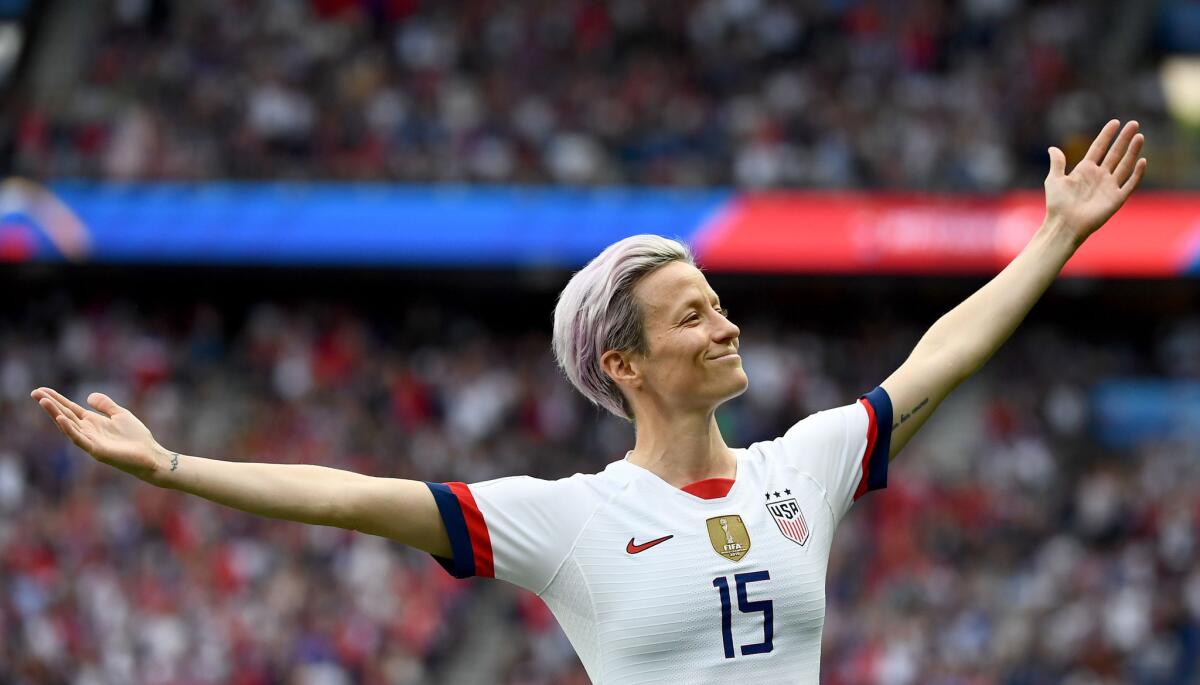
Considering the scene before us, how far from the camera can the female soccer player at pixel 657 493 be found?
346 cm

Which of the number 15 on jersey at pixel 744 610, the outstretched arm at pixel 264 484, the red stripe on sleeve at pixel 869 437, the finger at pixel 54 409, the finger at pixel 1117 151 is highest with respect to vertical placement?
the finger at pixel 1117 151

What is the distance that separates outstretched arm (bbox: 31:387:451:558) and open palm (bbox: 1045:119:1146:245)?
1.74m

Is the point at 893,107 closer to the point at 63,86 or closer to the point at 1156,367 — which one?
the point at 1156,367

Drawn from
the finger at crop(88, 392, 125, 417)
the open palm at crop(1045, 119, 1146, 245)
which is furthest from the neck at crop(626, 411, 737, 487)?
the finger at crop(88, 392, 125, 417)

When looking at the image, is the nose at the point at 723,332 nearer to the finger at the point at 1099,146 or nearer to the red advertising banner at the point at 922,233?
the finger at the point at 1099,146

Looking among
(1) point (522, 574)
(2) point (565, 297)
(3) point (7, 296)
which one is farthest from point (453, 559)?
(3) point (7, 296)

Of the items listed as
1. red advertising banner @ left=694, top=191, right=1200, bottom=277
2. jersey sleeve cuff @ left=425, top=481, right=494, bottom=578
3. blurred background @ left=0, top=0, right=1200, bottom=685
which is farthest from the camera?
red advertising banner @ left=694, top=191, right=1200, bottom=277

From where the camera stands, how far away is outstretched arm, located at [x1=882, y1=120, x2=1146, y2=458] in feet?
13.0

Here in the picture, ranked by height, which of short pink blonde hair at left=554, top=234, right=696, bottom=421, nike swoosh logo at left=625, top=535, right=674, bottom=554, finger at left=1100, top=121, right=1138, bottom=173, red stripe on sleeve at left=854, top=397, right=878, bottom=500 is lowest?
nike swoosh logo at left=625, top=535, right=674, bottom=554

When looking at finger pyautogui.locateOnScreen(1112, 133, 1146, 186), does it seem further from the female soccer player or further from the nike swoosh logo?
the nike swoosh logo

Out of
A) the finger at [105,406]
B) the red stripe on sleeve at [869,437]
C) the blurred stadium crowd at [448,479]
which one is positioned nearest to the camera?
the finger at [105,406]

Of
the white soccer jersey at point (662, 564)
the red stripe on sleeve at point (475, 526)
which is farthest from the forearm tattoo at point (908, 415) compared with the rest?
the red stripe on sleeve at point (475, 526)

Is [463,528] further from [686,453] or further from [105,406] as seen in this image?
[105,406]

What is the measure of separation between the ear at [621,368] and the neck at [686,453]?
0.35 feet
